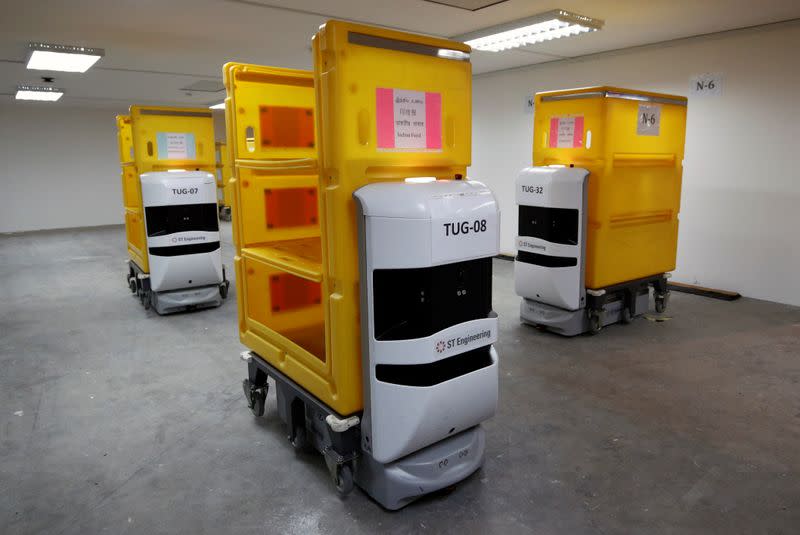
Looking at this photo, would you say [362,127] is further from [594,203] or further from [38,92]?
[38,92]

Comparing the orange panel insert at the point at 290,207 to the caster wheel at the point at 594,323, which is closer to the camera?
the orange panel insert at the point at 290,207

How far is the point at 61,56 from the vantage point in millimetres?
5336

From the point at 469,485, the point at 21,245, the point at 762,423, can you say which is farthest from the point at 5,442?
the point at 21,245

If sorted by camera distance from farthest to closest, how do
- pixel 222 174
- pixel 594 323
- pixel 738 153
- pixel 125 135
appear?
pixel 222 174, pixel 125 135, pixel 738 153, pixel 594 323

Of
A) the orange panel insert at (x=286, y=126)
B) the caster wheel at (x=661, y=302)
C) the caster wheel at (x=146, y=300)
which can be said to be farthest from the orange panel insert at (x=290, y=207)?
the caster wheel at (x=661, y=302)

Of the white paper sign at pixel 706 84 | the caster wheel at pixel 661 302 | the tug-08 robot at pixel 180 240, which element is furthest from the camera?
the white paper sign at pixel 706 84

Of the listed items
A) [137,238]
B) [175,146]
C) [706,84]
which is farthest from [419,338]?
[706,84]

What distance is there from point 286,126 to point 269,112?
0.39ft

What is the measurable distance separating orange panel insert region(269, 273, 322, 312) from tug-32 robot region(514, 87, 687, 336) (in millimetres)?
2053

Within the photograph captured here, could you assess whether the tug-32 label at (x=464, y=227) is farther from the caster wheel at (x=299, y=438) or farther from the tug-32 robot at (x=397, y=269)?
the caster wheel at (x=299, y=438)

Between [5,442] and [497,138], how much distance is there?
6.54 m

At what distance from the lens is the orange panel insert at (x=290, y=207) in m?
2.92

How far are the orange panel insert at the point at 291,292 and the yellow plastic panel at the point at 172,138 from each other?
290 cm

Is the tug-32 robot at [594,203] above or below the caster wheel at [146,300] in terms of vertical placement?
above
